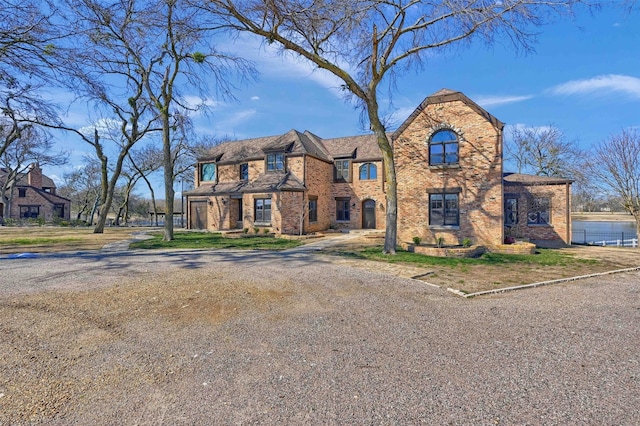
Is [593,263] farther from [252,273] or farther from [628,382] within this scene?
[252,273]

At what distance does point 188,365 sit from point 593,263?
41.5ft

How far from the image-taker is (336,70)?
12305 mm

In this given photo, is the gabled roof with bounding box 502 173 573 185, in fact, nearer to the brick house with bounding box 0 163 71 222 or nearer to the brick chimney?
the brick house with bounding box 0 163 71 222

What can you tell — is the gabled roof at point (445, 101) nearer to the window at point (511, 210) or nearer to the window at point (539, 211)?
the window at point (511, 210)

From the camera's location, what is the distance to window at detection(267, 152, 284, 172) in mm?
23312

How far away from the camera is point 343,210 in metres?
25.3

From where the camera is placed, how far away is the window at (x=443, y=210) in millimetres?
15430

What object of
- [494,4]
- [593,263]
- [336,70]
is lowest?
[593,263]

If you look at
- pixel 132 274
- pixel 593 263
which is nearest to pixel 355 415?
pixel 132 274

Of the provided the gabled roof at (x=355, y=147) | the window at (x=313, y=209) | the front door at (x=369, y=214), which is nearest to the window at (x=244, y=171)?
the window at (x=313, y=209)

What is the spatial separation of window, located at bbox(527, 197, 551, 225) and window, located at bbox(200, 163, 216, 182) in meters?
22.0

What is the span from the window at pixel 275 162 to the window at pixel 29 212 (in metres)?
42.5

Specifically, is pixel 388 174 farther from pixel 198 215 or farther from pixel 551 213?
pixel 198 215

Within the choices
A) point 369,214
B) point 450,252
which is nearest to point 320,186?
point 369,214
